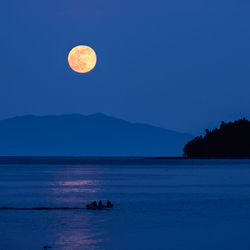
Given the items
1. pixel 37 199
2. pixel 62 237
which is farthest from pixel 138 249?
pixel 37 199

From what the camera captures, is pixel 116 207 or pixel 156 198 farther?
pixel 156 198

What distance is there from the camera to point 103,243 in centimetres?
2891

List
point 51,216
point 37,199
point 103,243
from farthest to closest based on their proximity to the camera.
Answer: point 37,199
point 51,216
point 103,243

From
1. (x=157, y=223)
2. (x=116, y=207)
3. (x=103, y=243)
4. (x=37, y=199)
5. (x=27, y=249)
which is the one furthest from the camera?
(x=37, y=199)

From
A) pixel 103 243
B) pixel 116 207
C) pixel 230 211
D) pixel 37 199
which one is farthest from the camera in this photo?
pixel 37 199

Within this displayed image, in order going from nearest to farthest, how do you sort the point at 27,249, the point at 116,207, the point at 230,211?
the point at 27,249 < the point at 230,211 < the point at 116,207

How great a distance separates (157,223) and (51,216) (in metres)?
8.14

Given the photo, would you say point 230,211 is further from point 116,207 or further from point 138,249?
point 138,249

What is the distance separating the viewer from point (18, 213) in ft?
138

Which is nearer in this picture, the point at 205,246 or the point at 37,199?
the point at 205,246

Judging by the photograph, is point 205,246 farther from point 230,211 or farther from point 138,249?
point 230,211

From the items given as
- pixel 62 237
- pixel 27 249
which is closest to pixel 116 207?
pixel 62 237

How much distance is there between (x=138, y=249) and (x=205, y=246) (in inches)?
139

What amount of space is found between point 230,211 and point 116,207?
9580 millimetres
